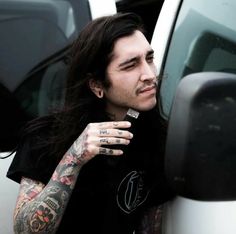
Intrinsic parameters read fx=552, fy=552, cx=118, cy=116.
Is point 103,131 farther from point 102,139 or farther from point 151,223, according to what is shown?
point 151,223

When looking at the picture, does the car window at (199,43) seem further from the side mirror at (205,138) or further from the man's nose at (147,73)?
the side mirror at (205,138)

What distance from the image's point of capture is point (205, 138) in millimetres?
1158

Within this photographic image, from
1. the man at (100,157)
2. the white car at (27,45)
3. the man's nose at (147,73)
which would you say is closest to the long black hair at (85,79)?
the man at (100,157)

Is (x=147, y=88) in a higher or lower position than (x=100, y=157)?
higher

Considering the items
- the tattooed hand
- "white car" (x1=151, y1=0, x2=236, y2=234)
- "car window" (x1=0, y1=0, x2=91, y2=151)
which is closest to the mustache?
"white car" (x1=151, y1=0, x2=236, y2=234)

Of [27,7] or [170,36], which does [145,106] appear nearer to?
[170,36]

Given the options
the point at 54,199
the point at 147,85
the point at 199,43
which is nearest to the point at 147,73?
the point at 147,85

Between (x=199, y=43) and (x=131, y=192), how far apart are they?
0.60m

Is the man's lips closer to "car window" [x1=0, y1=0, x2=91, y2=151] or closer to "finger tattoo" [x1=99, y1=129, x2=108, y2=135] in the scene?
"finger tattoo" [x1=99, y1=129, x2=108, y2=135]

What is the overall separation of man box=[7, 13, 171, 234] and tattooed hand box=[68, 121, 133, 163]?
0.14ft

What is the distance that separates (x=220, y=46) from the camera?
73.4 inches

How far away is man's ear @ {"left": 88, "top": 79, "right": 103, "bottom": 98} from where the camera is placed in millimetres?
1866

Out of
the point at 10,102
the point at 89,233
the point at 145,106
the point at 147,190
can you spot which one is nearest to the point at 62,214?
the point at 89,233

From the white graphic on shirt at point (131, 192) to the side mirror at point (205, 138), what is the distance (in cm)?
57
